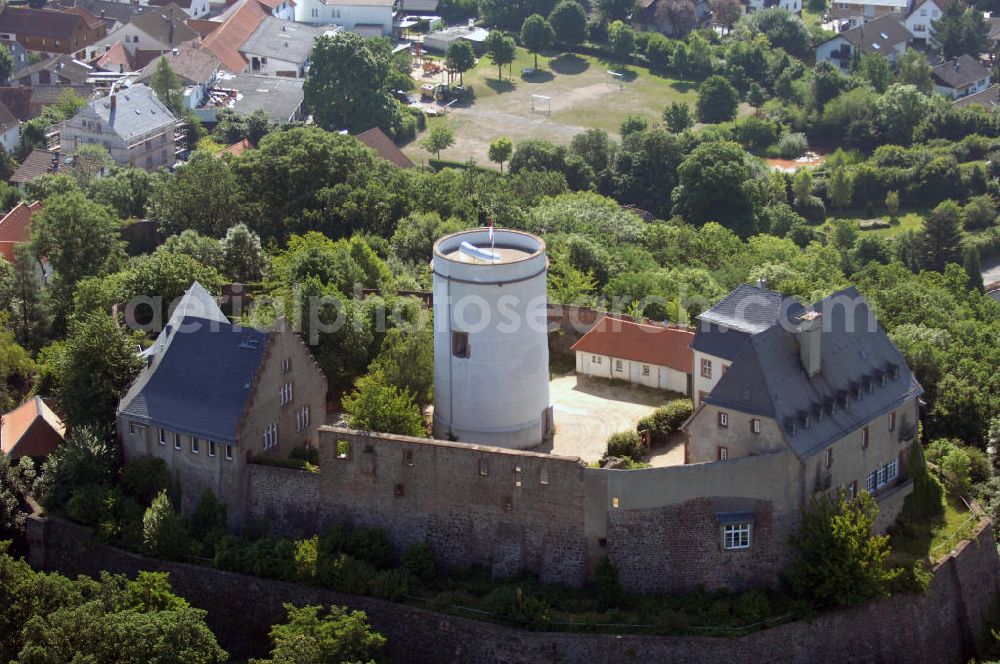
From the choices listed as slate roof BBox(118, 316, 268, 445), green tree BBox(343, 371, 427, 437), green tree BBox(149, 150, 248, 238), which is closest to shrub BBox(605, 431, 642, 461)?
green tree BBox(343, 371, 427, 437)

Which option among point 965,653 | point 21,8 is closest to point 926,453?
point 965,653

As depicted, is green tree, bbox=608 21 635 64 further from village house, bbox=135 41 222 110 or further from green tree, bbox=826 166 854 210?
village house, bbox=135 41 222 110

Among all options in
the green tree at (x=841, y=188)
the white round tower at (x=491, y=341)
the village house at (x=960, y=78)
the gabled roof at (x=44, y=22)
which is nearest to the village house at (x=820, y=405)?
the white round tower at (x=491, y=341)

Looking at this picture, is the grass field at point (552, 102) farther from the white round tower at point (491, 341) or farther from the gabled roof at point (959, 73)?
the white round tower at point (491, 341)

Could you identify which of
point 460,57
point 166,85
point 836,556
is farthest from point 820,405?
point 460,57

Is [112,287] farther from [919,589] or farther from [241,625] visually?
[919,589]
